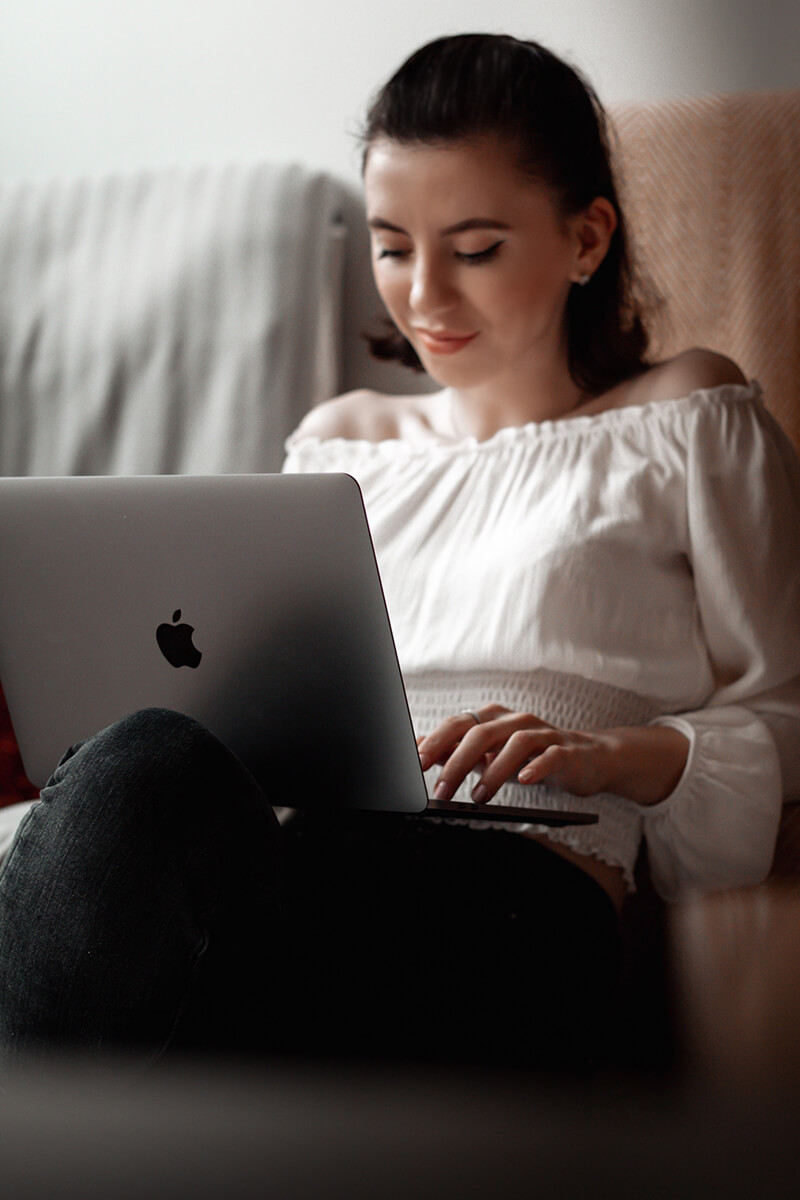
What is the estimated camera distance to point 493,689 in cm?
90

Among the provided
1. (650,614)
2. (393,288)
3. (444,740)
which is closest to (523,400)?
(393,288)

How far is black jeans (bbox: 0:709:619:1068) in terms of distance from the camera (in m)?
0.55

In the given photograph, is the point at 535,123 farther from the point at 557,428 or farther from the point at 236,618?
the point at 236,618

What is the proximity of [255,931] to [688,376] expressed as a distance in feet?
2.11

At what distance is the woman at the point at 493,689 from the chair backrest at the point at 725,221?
0.23ft

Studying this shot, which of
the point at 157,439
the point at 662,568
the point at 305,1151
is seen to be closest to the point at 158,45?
the point at 157,439

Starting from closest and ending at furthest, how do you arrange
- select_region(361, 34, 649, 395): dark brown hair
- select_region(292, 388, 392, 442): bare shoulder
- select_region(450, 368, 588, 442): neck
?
select_region(361, 34, 649, 395): dark brown hair → select_region(450, 368, 588, 442): neck → select_region(292, 388, 392, 442): bare shoulder

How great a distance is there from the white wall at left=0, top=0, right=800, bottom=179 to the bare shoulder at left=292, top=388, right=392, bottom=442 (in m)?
0.38

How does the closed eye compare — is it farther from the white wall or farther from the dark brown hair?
the white wall

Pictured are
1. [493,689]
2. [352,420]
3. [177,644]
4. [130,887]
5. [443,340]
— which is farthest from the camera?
[352,420]

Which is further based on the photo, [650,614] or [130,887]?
[650,614]

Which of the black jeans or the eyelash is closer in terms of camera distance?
the black jeans

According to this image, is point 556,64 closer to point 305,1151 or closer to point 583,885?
point 583,885

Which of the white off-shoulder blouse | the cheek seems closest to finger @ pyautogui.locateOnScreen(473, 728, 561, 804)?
the white off-shoulder blouse
